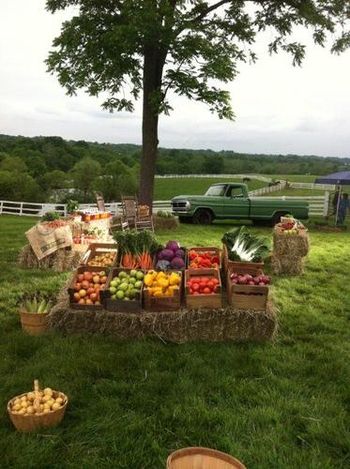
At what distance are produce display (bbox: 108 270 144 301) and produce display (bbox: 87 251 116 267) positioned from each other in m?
0.89

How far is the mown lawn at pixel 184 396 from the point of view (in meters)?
3.64

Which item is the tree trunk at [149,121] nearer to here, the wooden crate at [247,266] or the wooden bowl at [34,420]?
the wooden crate at [247,266]

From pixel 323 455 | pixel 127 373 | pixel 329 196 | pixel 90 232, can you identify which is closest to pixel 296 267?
pixel 90 232

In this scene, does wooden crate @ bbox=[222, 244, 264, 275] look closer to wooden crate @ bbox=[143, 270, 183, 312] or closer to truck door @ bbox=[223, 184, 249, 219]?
wooden crate @ bbox=[143, 270, 183, 312]

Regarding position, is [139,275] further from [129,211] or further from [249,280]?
[129,211]

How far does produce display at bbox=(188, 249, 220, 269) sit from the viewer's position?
274 inches

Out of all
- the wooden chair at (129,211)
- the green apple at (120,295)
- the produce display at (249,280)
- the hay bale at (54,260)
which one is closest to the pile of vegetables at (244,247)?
the produce display at (249,280)

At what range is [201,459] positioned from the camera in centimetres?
Answer: 304

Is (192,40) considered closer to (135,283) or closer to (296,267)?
(296,267)

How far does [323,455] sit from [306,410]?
0.66 metres

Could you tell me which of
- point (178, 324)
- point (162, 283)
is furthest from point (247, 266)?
point (178, 324)

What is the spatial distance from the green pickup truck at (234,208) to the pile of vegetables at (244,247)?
1133 centimetres

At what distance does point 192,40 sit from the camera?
49.5ft

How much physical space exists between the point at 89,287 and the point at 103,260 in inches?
53.9
